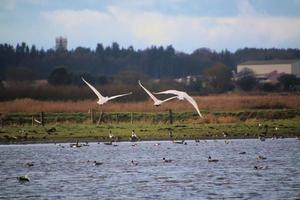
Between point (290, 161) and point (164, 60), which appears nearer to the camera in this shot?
point (290, 161)

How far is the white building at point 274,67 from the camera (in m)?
186

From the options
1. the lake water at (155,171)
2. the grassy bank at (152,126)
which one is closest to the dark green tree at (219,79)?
the grassy bank at (152,126)

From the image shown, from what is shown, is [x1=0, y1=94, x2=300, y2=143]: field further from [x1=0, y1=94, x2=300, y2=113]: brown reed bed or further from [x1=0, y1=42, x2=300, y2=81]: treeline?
[x1=0, y1=42, x2=300, y2=81]: treeline

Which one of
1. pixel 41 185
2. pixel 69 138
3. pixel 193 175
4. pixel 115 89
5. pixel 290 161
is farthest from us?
pixel 115 89

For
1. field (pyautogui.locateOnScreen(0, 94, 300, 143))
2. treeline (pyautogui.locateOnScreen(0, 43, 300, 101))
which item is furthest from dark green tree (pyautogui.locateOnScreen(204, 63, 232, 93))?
field (pyautogui.locateOnScreen(0, 94, 300, 143))

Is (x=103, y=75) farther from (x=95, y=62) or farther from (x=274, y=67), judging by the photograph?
(x=274, y=67)

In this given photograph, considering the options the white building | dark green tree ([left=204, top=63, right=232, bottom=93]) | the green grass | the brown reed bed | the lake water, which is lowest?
the lake water

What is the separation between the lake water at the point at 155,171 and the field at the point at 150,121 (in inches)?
84.9

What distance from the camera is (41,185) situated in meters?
29.1

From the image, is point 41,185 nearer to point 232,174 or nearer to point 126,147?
point 232,174

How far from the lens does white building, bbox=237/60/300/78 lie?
609 ft

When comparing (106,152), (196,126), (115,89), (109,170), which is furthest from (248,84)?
(109,170)

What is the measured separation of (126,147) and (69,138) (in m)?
4.86

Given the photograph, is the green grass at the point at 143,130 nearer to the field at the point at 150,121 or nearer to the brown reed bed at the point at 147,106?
the field at the point at 150,121
